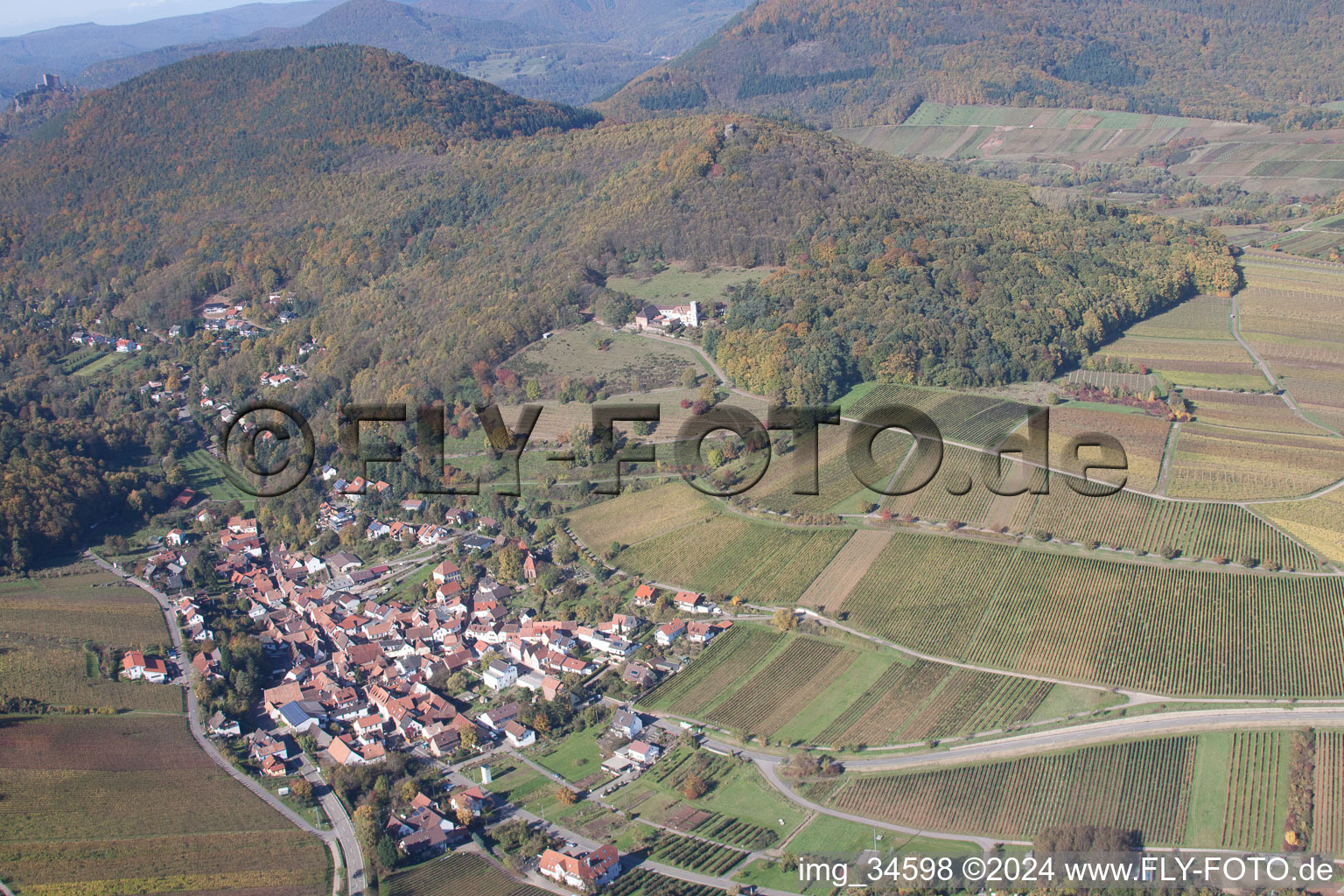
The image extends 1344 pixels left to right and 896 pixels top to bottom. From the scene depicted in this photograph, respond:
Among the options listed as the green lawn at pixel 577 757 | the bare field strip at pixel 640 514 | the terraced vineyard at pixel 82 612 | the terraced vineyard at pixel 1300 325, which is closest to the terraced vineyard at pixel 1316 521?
the terraced vineyard at pixel 1300 325

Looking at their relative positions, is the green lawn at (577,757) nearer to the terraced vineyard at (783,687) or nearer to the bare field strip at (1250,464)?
the terraced vineyard at (783,687)

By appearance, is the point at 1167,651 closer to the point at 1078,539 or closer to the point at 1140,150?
the point at 1078,539

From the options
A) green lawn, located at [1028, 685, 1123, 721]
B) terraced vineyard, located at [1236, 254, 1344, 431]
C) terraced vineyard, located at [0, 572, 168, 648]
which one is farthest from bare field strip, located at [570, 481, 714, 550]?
terraced vineyard, located at [1236, 254, 1344, 431]

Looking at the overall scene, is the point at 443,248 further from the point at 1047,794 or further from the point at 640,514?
the point at 1047,794

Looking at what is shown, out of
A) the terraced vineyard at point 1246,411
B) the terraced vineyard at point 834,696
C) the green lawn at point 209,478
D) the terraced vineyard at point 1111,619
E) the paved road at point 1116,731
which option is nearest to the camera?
the paved road at point 1116,731

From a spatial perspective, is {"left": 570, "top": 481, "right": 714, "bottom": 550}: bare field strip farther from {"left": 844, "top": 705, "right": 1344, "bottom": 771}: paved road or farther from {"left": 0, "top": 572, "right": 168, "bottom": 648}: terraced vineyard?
{"left": 0, "top": 572, "right": 168, "bottom": 648}: terraced vineyard
